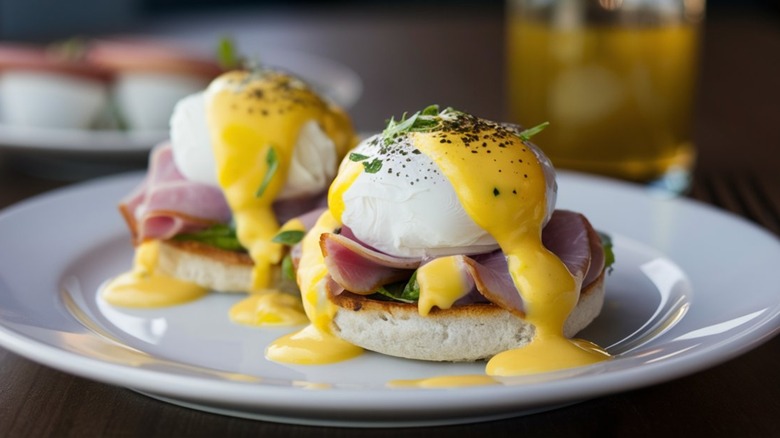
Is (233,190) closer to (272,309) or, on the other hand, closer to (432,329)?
(272,309)

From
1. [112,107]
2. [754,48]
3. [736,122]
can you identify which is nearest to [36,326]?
[112,107]

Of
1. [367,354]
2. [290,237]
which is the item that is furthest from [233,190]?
[367,354]

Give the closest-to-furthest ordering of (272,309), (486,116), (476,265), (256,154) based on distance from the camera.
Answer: (476,265), (272,309), (256,154), (486,116)

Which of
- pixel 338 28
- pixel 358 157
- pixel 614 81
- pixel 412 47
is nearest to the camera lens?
pixel 358 157

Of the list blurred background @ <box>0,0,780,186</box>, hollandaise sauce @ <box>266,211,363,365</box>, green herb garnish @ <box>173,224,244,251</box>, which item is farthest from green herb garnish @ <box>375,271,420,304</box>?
blurred background @ <box>0,0,780,186</box>

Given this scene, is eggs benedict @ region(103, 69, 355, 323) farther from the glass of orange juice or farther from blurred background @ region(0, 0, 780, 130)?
blurred background @ region(0, 0, 780, 130)

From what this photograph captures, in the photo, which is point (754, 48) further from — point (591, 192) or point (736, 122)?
point (591, 192)

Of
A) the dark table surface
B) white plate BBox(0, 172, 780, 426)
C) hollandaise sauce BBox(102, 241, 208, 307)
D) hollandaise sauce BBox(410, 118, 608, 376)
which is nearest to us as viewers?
white plate BBox(0, 172, 780, 426)
